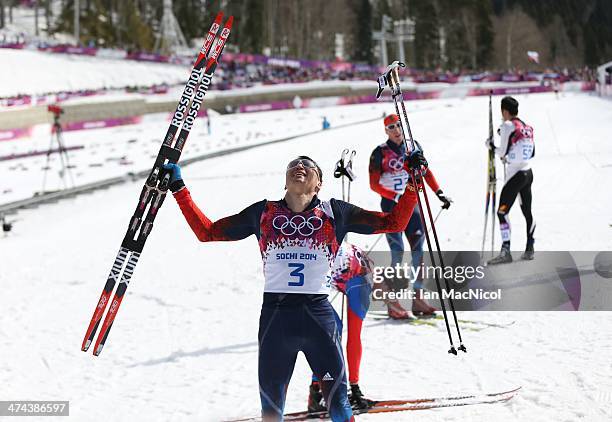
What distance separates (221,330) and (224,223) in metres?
3.86

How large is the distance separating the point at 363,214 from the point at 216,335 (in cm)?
397

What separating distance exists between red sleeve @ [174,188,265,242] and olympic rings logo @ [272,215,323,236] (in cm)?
17

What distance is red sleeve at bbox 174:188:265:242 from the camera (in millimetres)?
4504

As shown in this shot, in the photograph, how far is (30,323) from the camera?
28.8ft

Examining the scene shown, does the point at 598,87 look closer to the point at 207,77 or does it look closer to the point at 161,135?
the point at 161,135

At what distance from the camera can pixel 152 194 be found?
17.4 ft

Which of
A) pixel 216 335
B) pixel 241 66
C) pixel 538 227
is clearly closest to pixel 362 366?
pixel 216 335

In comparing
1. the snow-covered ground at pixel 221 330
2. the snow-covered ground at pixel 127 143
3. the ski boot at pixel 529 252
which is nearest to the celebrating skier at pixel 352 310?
the snow-covered ground at pixel 221 330

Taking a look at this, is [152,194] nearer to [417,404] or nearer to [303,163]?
→ [303,163]

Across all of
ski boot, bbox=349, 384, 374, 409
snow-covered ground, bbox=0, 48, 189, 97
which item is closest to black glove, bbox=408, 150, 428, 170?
ski boot, bbox=349, 384, 374, 409

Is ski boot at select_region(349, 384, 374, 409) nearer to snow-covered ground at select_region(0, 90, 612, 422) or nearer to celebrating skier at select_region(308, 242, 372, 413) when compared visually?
celebrating skier at select_region(308, 242, 372, 413)

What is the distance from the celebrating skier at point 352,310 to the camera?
5.54 meters

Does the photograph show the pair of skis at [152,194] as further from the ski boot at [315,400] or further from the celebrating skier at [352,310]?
the ski boot at [315,400]

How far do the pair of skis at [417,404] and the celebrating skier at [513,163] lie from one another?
4471 mm
